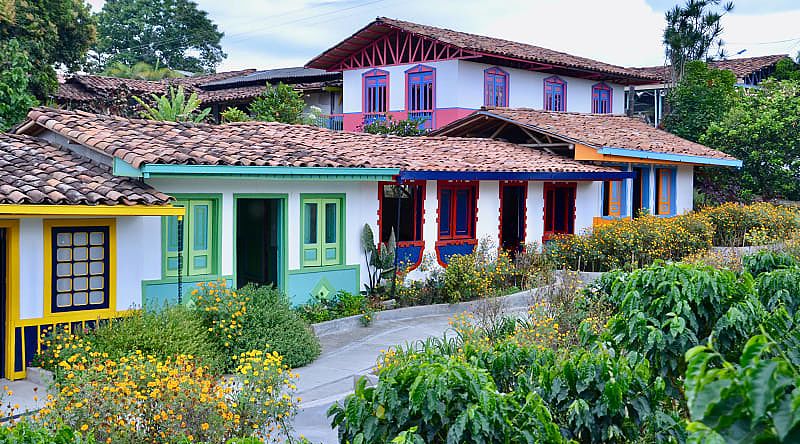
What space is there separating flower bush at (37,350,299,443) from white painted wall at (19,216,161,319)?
3.75 metres

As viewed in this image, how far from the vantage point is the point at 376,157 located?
16094 mm

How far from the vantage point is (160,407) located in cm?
691

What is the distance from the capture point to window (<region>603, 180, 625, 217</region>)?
22438mm

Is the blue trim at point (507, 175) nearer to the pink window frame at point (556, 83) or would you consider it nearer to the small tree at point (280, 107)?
the small tree at point (280, 107)

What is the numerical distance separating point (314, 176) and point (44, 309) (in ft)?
15.7

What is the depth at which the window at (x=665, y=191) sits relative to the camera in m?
24.6

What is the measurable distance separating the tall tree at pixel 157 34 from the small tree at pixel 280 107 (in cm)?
3545

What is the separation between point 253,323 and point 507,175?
7957 millimetres

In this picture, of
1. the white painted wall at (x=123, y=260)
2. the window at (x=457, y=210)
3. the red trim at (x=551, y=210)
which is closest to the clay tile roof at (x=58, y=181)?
the white painted wall at (x=123, y=260)

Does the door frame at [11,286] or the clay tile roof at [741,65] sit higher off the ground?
the clay tile roof at [741,65]

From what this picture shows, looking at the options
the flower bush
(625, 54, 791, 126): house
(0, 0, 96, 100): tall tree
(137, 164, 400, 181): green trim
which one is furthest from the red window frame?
(625, 54, 791, 126): house

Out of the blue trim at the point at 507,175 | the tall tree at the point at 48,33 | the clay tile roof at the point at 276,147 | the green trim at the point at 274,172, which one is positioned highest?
the tall tree at the point at 48,33

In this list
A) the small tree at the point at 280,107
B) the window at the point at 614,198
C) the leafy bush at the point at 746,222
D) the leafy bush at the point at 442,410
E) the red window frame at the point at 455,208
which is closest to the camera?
the leafy bush at the point at 442,410

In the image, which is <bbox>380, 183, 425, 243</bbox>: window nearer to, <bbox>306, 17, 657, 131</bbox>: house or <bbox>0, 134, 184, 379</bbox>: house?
<bbox>0, 134, 184, 379</bbox>: house
